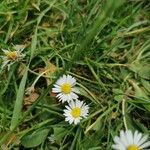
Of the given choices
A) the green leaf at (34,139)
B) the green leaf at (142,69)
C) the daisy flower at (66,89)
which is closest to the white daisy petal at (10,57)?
the daisy flower at (66,89)

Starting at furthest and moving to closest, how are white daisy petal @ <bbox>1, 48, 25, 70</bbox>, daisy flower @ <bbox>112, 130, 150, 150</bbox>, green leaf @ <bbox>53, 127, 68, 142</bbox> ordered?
white daisy petal @ <bbox>1, 48, 25, 70</bbox> < green leaf @ <bbox>53, 127, 68, 142</bbox> < daisy flower @ <bbox>112, 130, 150, 150</bbox>

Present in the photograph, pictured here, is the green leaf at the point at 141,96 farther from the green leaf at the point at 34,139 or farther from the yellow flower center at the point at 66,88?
the green leaf at the point at 34,139

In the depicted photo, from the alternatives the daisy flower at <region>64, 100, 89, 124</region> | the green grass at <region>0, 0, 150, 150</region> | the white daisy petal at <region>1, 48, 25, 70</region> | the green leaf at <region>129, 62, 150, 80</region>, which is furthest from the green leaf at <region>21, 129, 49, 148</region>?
the green leaf at <region>129, 62, 150, 80</region>

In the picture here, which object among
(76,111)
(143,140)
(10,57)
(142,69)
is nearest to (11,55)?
(10,57)

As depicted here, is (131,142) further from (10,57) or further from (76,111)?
(10,57)

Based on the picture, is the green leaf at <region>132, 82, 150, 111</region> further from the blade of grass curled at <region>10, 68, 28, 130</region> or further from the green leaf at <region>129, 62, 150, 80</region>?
the blade of grass curled at <region>10, 68, 28, 130</region>

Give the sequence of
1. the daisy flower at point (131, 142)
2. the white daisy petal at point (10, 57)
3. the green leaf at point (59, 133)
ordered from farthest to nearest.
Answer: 1. the white daisy petal at point (10, 57)
2. the green leaf at point (59, 133)
3. the daisy flower at point (131, 142)
